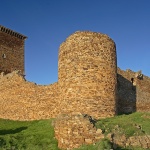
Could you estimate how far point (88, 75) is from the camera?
17812mm

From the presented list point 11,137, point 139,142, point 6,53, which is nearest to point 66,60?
point 11,137

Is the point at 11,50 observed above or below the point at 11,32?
below

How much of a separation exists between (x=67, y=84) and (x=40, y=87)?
14.1 ft

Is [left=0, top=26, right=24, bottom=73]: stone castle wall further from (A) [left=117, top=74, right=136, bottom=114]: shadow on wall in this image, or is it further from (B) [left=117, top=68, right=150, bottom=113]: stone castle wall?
(A) [left=117, top=74, right=136, bottom=114]: shadow on wall

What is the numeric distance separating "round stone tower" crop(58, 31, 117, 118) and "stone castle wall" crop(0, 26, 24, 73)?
18987mm

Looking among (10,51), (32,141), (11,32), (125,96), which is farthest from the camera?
(11,32)

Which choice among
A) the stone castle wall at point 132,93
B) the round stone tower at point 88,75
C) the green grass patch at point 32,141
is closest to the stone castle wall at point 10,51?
the stone castle wall at point 132,93

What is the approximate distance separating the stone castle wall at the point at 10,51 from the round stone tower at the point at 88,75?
62.3ft

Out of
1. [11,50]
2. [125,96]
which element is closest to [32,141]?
[125,96]

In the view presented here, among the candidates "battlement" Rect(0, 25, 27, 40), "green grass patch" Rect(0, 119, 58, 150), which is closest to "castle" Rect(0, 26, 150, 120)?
"green grass patch" Rect(0, 119, 58, 150)

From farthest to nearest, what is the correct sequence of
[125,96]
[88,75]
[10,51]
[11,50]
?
[11,50] < [10,51] < [125,96] < [88,75]

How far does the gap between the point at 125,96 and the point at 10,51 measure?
17.0 meters

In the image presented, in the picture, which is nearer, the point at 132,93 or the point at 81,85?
the point at 81,85

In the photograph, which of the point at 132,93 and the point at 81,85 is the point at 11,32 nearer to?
the point at 132,93
